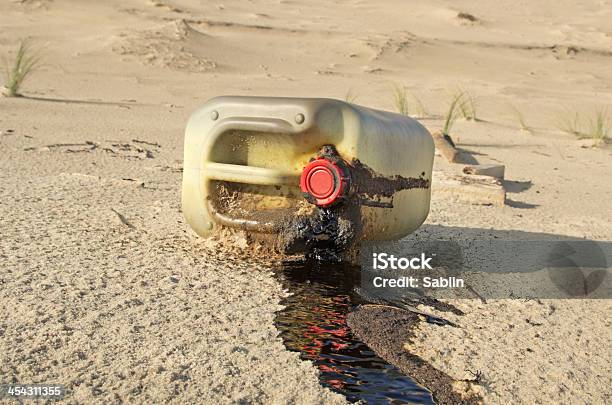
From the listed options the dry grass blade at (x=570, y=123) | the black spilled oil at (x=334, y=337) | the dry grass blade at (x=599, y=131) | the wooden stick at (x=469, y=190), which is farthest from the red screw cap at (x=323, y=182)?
the dry grass blade at (x=570, y=123)

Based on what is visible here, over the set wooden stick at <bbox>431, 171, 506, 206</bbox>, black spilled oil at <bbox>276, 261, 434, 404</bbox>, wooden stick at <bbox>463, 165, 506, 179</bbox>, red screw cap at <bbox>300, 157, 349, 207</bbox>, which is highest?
red screw cap at <bbox>300, 157, 349, 207</bbox>

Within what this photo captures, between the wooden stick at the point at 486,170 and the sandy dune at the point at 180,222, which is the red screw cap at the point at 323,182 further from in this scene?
the wooden stick at the point at 486,170

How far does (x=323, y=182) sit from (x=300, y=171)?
0.18m

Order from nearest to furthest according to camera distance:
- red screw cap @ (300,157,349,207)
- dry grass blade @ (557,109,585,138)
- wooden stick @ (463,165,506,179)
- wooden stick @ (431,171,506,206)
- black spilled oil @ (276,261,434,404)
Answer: black spilled oil @ (276,261,434,404), red screw cap @ (300,157,349,207), wooden stick @ (431,171,506,206), wooden stick @ (463,165,506,179), dry grass blade @ (557,109,585,138)

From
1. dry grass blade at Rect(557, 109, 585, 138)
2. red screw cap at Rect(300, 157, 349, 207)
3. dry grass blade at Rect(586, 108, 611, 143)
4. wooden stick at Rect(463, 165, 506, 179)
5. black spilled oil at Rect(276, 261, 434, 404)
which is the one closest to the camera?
black spilled oil at Rect(276, 261, 434, 404)

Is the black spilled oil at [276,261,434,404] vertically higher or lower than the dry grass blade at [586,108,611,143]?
lower

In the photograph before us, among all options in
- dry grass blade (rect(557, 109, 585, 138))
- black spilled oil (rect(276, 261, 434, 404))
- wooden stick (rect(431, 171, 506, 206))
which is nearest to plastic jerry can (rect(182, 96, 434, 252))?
black spilled oil (rect(276, 261, 434, 404))

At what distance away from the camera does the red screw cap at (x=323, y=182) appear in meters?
2.77

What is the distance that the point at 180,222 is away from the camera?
3709mm

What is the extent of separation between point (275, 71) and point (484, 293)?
357 inches

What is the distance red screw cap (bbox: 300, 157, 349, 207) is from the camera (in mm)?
2771

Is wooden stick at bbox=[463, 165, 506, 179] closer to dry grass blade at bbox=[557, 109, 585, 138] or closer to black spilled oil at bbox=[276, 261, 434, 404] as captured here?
black spilled oil at bbox=[276, 261, 434, 404]

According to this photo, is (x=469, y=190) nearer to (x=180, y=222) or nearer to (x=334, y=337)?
→ (x=180, y=222)

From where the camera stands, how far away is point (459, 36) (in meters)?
15.9
